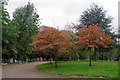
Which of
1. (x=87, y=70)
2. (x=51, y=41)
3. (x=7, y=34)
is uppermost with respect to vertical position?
(x=7, y=34)

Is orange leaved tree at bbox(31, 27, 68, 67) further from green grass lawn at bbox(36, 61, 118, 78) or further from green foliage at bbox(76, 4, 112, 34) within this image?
green foliage at bbox(76, 4, 112, 34)

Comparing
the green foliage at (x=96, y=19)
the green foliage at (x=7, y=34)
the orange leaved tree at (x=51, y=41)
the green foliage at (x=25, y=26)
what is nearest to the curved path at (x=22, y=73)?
the orange leaved tree at (x=51, y=41)

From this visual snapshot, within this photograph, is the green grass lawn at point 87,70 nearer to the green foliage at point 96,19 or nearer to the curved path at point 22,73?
the curved path at point 22,73

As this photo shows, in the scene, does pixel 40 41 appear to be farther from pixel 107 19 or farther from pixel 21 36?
pixel 21 36

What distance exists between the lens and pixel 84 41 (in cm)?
2662

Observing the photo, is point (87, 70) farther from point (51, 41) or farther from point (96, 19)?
point (96, 19)

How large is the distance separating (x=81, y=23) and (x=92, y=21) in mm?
1511

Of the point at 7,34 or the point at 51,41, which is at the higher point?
the point at 7,34

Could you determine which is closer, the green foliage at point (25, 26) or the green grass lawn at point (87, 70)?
the green grass lawn at point (87, 70)

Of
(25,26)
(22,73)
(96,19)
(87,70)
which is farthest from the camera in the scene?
(25,26)

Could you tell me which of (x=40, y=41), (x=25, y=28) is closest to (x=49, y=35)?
(x=40, y=41)

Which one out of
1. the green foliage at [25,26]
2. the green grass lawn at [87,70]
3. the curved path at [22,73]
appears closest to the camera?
the green grass lawn at [87,70]

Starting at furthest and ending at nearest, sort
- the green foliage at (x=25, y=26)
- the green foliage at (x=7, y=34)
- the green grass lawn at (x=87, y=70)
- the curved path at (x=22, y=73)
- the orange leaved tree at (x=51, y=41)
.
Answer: the green foliage at (x=25, y=26), the green foliage at (x=7, y=34), the orange leaved tree at (x=51, y=41), the curved path at (x=22, y=73), the green grass lawn at (x=87, y=70)

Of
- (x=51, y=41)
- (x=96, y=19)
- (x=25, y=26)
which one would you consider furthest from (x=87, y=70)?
(x=25, y=26)
